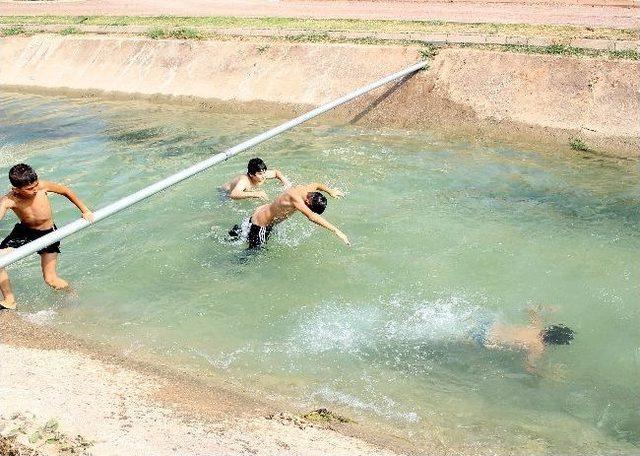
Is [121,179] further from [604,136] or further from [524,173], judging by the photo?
[604,136]

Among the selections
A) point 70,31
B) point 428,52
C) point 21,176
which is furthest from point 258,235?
point 70,31

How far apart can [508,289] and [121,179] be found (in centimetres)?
662

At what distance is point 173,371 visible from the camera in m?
5.44

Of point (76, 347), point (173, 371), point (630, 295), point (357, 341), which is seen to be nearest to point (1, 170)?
point (76, 347)

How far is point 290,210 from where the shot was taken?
7133 mm

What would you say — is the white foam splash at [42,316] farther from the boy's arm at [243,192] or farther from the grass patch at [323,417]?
the grass patch at [323,417]

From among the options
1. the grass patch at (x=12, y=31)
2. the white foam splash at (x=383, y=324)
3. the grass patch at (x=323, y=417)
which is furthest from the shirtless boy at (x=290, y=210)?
the grass patch at (x=12, y=31)

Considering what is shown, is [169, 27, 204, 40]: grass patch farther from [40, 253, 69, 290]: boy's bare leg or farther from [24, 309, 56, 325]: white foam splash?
[24, 309, 56, 325]: white foam splash

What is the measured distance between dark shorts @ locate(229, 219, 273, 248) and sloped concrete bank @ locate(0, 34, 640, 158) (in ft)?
17.8

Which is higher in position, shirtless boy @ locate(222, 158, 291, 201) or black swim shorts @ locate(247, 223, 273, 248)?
shirtless boy @ locate(222, 158, 291, 201)

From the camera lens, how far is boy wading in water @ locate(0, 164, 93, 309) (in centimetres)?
575

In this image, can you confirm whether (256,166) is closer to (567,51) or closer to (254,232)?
(254,232)

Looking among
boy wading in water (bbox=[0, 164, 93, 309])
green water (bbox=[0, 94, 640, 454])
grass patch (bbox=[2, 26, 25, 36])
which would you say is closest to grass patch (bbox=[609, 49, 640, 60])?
green water (bbox=[0, 94, 640, 454])

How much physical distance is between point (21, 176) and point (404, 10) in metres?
14.4
